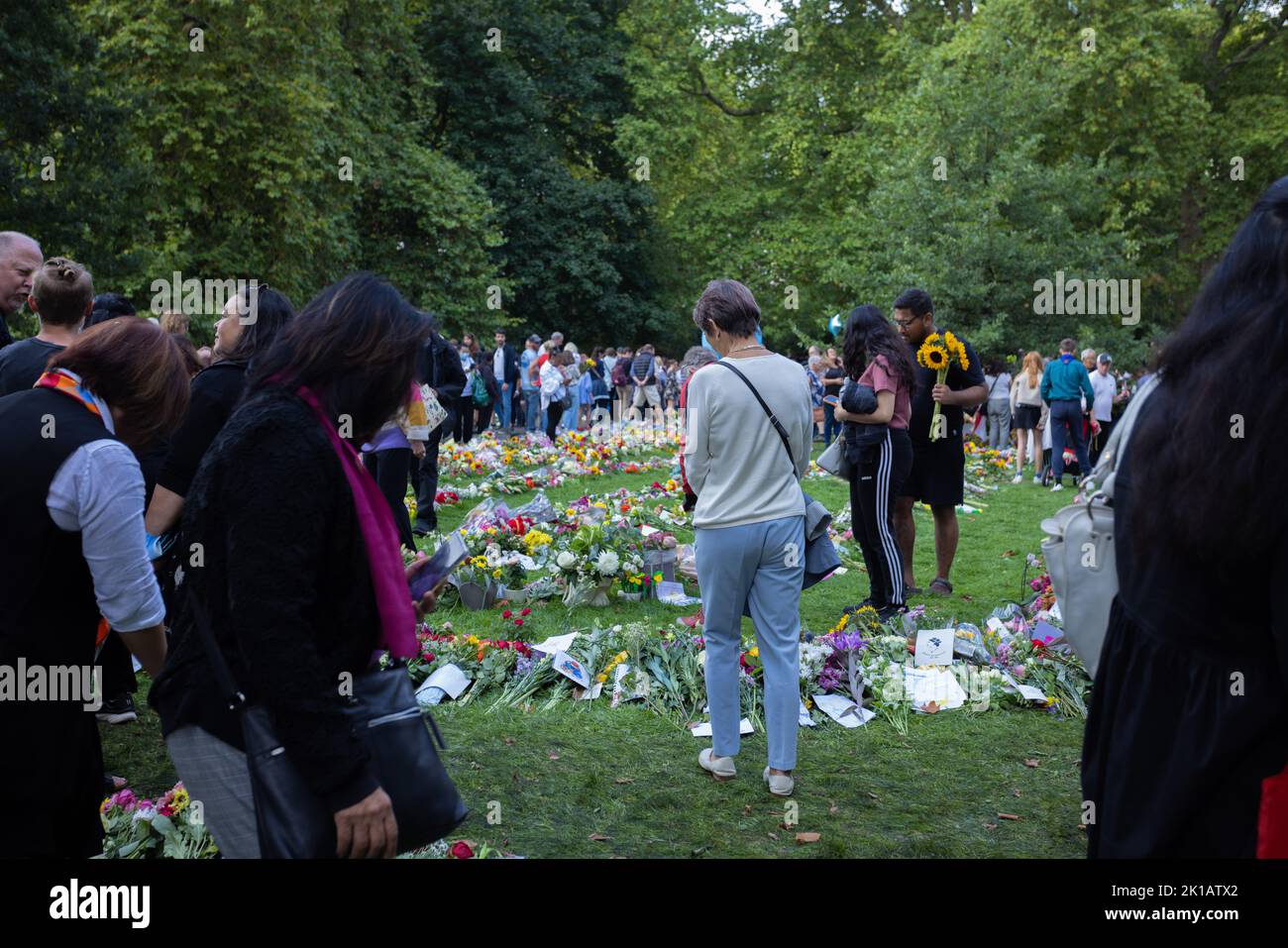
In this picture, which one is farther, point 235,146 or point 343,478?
point 235,146

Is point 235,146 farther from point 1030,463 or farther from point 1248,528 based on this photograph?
point 1248,528

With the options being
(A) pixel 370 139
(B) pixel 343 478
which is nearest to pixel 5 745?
(B) pixel 343 478

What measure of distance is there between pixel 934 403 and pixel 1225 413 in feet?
21.8

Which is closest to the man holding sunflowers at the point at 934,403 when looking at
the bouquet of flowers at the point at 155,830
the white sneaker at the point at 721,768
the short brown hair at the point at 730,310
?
the white sneaker at the point at 721,768

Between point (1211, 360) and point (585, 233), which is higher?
point (585, 233)

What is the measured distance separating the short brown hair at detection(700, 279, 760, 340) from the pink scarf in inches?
107

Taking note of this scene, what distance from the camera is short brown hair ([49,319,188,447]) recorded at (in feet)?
→ 10.2

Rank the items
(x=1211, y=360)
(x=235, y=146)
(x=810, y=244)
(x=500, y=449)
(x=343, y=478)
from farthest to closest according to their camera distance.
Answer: (x=810, y=244) → (x=235, y=146) → (x=500, y=449) → (x=343, y=478) → (x=1211, y=360)

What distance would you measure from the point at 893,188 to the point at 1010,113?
3.30 meters

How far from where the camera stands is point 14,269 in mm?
5879

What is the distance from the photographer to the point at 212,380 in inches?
191

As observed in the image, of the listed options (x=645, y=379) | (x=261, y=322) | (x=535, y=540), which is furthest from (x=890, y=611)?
(x=645, y=379)

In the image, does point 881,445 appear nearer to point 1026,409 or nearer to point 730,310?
point 730,310

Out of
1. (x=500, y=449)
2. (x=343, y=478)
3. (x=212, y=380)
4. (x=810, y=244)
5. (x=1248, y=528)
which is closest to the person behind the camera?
(x=1248, y=528)
